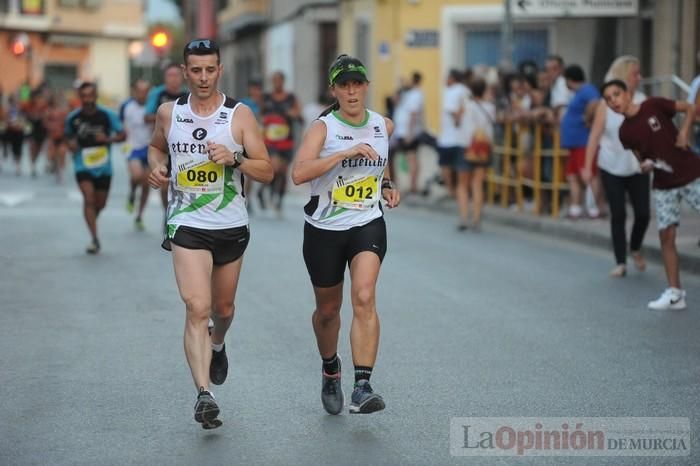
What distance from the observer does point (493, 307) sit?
12.0m

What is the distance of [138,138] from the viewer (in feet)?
61.8

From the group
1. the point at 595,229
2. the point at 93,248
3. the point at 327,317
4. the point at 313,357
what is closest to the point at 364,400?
the point at 327,317

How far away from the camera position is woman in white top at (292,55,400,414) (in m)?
7.56

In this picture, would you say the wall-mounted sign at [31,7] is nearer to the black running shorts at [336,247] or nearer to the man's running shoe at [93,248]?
the man's running shoe at [93,248]

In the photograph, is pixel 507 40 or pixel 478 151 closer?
pixel 478 151

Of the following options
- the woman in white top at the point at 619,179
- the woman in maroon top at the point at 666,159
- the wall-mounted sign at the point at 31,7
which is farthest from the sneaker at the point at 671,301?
the wall-mounted sign at the point at 31,7

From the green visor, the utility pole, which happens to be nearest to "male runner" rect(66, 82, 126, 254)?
the utility pole

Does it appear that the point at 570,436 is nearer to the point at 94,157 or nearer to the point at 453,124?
the point at 94,157

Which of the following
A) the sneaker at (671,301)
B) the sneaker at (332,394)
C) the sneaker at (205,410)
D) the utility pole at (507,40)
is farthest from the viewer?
the utility pole at (507,40)

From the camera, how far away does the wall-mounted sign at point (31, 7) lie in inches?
2872

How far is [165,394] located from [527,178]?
12916mm

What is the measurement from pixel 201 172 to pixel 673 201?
515 centimetres

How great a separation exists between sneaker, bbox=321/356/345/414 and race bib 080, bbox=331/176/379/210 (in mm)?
872

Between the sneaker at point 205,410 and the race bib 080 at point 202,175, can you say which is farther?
the race bib 080 at point 202,175
